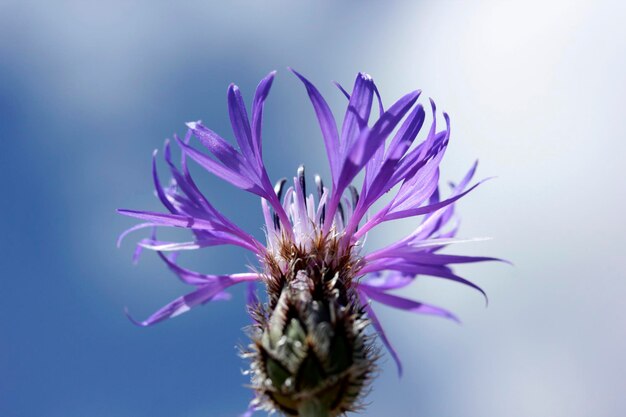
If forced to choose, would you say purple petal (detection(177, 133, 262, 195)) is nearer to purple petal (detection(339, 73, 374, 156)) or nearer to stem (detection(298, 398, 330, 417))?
purple petal (detection(339, 73, 374, 156))

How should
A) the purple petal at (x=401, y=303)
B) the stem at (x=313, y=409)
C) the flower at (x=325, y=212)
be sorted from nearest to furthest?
1. the stem at (x=313, y=409)
2. the flower at (x=325, y=212)
3. the purple petal at (x=401, y=303)

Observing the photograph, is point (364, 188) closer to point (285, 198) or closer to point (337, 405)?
point (285, 198)

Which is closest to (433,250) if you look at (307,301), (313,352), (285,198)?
(285,198)

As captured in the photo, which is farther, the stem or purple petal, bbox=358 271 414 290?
purple petal, bbox=358 271 414 290

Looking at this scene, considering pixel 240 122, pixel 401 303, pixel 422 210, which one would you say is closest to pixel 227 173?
pixel 240 122

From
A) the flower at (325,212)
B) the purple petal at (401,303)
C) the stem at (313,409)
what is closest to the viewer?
the stem at (313,409)

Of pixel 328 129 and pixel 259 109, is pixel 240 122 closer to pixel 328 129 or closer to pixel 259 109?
pixel 259 109

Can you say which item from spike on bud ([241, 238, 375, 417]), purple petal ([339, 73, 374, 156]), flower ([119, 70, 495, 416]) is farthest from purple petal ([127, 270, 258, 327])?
purple petal ([339, 73, 374, 156])

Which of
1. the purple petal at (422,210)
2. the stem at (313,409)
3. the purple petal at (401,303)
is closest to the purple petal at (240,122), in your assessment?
the purple petal at (422,210)

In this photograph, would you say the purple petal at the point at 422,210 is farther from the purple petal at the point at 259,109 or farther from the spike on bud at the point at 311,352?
the purple petal at the point at 259,109
